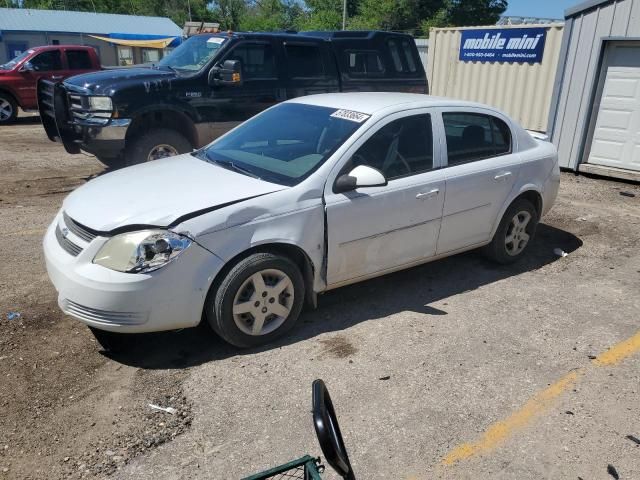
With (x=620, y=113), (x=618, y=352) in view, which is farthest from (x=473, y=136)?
(x=620, y=113)

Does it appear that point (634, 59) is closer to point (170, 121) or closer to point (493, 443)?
point (170, 121)

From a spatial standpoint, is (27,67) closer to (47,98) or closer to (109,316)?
(47,98)

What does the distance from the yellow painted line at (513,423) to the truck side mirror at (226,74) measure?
585 cm

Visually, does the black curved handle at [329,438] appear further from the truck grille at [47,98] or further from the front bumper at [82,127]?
the truck grille at [47,98]

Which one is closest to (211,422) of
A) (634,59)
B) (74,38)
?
(634,59)

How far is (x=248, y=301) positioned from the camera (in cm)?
368

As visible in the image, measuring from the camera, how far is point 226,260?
11.6 feet

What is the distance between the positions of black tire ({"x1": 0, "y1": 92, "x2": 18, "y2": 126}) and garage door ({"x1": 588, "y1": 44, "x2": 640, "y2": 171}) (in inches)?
552

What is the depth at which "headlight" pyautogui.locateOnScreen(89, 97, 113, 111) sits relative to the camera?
7.16 m

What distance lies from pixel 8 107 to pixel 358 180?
14093 mm

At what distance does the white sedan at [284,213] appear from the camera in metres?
3.36

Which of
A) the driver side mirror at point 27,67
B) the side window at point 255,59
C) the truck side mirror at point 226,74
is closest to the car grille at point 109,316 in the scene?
the truck side mirror at point 226,74

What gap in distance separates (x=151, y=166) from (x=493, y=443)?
3.23 m

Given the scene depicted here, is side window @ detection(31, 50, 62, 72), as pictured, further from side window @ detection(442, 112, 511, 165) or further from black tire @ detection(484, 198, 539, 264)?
black tire @ detection(484, 198, 539, 264)
